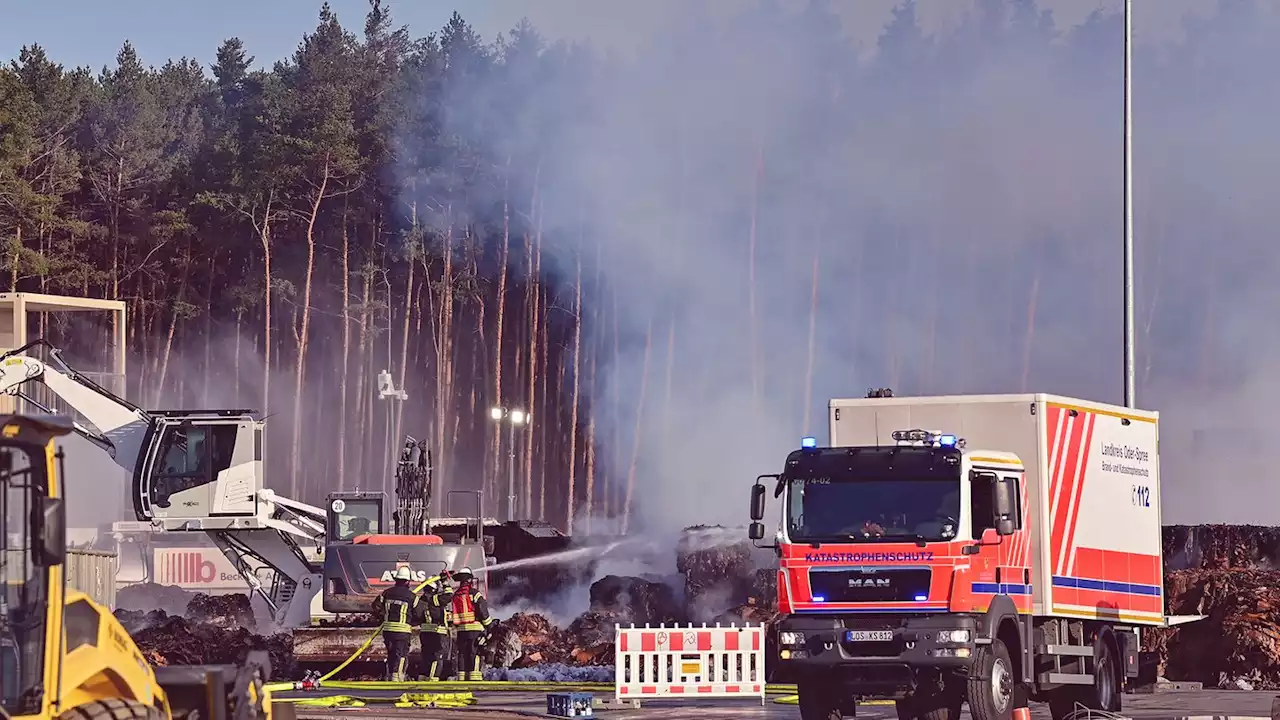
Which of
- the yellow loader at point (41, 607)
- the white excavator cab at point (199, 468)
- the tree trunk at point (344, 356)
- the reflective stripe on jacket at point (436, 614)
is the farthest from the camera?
the tree trunk at point (344, 356)

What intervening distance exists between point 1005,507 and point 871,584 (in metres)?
1.47

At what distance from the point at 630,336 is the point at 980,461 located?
210ft

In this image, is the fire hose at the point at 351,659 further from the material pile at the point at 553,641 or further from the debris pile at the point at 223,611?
the debris pile at the point at 223,611

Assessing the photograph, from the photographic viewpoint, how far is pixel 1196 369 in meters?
58.2

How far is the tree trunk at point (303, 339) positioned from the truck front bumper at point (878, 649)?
197 feet

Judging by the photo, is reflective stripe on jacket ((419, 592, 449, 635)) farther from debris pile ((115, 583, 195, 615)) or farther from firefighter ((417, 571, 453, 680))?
debris pile ((115, 583, 195, 615))

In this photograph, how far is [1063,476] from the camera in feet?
66.3

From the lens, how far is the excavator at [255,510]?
31.5 m

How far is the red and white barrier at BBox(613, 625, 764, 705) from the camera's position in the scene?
2309 cm

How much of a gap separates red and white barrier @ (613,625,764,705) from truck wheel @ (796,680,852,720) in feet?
9.72

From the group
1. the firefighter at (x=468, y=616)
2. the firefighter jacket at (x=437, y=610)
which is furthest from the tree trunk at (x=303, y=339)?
the firefighter jacket at (x=437, y=610)

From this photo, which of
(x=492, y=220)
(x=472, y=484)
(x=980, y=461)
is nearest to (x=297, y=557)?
(x=980, y=461)

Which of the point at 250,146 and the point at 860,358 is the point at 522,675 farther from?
the point at 250,146

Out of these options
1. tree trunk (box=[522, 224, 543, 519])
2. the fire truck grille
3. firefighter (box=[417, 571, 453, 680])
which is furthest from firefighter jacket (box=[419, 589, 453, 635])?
tree trunk (box=[522, 224, 543, 519])
